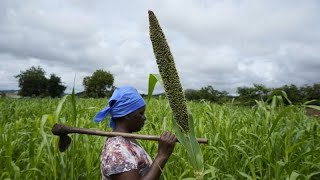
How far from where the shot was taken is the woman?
2053 mm

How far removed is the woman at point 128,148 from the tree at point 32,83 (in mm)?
72464

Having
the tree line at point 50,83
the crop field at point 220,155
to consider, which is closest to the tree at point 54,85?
the tree line at point 50,83

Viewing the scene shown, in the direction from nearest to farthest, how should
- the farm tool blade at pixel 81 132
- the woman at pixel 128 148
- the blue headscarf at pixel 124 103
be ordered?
the farm tool blade at pixel 81 132 → the woman at pixel 128 148 → the blue headscarf at pixel 124 103

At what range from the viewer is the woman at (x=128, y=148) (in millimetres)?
2053

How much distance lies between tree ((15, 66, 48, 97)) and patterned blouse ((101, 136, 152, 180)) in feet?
238

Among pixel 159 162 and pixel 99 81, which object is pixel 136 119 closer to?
pixel 159 162

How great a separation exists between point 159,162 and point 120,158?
0.24 meters

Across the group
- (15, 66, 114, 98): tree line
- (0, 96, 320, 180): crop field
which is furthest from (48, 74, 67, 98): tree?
(0, 96, 320, 180): crop field

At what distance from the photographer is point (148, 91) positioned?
1862mm

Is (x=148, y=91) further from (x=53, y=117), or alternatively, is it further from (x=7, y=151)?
(x=7, y=151)

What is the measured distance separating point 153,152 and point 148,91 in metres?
1.97

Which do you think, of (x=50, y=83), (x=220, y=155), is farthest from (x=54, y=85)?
(x=220, y=155)

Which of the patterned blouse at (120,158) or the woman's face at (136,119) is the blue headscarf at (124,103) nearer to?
the woman's face at (136,119)

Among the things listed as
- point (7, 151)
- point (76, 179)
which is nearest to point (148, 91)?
point (76, 179)
